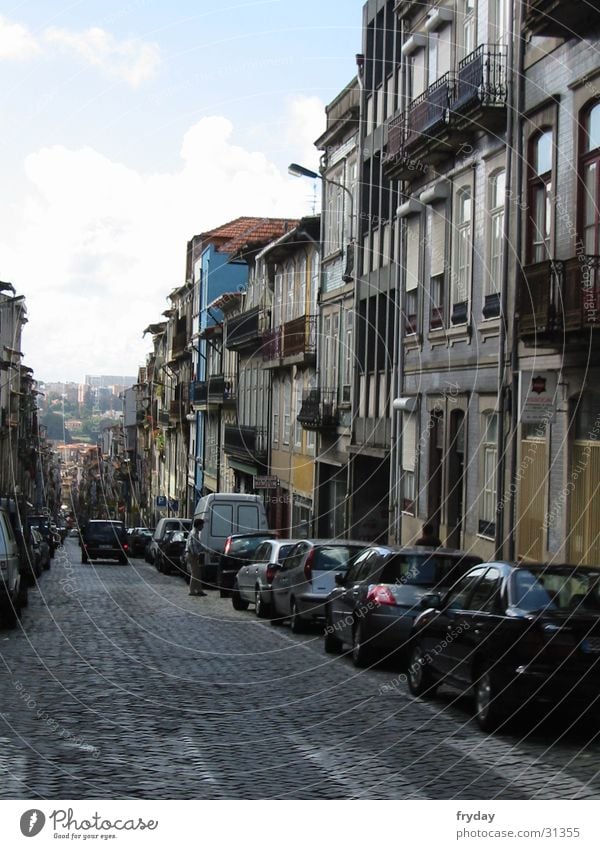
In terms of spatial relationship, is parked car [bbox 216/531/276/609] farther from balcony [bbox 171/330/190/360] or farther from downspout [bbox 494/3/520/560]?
balcony [bbox 171/330/190/360]

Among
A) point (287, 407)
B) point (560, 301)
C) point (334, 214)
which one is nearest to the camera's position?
point (560, 301)

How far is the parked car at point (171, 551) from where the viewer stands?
162 ft

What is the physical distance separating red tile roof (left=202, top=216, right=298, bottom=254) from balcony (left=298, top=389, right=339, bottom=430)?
23.4m

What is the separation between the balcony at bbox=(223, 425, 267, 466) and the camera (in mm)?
53594

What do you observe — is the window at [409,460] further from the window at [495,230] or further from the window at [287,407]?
the window at [287,407]

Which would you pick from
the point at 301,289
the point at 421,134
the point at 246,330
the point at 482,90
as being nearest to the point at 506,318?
the point at 482,90

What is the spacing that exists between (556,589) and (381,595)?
497 centimetres

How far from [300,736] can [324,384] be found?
31.0 metres

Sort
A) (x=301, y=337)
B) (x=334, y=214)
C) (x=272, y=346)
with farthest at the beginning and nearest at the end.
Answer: (x=272, y=346)
(x=301, y=337)
(x=334, y=214)

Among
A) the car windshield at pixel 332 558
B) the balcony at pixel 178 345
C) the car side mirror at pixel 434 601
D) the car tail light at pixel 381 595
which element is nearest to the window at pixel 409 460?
the car windshield at pixel 332 558

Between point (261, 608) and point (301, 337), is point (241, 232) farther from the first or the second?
point (261, 608)

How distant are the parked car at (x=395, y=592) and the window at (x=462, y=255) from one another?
9.82 m

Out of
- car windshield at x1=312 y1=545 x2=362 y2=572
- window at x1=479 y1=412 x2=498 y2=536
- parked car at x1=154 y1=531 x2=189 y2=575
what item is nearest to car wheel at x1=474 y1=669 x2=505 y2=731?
car windshield at x1=312 y1=545 x2=362 y2=572

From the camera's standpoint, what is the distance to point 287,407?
5038 centimetres
